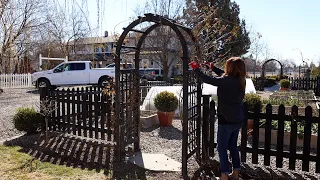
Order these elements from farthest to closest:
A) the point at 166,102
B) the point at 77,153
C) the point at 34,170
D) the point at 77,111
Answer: the point at 166,102 → the point at 77,111 → the point at 77,153 → the point at 34,170

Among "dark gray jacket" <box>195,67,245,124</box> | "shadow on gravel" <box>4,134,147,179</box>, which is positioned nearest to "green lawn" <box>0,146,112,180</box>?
"shadow on gravel" <box>4,134,147,179</box>

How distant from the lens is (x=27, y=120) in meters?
5.70

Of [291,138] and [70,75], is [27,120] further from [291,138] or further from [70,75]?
[70,75]

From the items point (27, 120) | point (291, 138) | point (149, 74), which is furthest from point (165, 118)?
point (291, 138)

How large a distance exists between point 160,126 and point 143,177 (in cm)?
340

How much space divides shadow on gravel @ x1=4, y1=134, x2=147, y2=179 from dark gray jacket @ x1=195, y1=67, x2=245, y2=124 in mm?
1527

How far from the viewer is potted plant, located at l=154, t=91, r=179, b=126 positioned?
23.3 feet

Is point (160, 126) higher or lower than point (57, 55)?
lower

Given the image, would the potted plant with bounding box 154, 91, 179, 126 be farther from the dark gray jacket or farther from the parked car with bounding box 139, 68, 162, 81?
the dark gray jacket

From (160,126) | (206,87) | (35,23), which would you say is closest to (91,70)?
(35,23)

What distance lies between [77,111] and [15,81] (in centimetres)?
1612

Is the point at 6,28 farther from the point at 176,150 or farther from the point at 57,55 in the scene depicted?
the point at 57,55

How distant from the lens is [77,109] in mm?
5664

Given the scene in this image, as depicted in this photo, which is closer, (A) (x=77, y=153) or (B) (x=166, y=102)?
(A) (x=77, y=153)
